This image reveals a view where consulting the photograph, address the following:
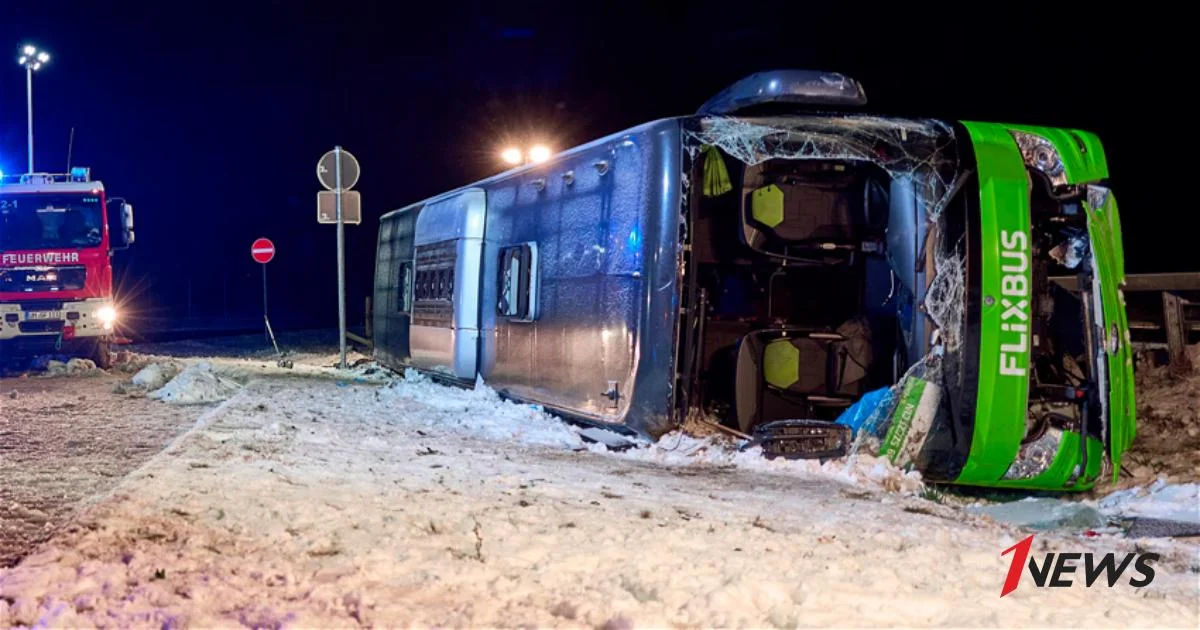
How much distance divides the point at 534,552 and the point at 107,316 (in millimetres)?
13744

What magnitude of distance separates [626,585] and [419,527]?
4.17 feet

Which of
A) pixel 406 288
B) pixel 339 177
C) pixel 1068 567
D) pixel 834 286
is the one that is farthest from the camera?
pixel 406 288

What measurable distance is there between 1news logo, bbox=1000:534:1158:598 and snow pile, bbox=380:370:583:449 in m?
4.39

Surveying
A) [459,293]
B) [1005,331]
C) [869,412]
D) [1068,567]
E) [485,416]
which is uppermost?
[459,293]

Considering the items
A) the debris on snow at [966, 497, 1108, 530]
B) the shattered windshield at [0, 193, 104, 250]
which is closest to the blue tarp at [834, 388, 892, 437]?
the debris on snow at [966, 497, 1108, 530]

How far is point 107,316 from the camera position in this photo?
15594mm

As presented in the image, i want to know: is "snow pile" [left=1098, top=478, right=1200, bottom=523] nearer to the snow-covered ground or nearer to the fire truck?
the snow-covered ground

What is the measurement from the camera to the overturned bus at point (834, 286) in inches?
247

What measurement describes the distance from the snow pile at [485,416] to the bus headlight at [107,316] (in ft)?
20.9

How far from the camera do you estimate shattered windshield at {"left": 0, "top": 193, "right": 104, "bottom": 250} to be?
15219mm

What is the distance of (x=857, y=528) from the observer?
479 cm

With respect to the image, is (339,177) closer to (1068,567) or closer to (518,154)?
(518,154)

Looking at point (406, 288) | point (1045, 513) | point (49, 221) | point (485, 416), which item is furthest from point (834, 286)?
point (49, 221)

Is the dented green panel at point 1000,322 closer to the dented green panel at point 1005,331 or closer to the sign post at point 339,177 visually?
the dented green panel at point 1005,331
